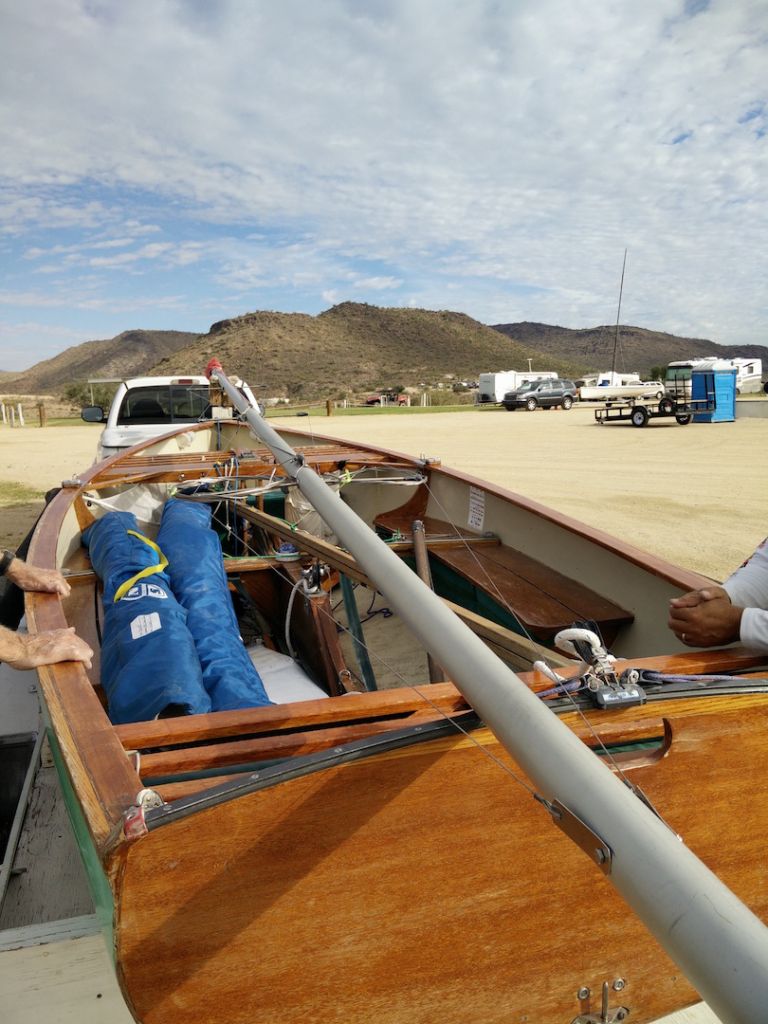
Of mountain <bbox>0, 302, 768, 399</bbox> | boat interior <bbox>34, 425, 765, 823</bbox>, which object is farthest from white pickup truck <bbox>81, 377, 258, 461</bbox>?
mountain <bbox>0, 302, 768, 399</bbox>

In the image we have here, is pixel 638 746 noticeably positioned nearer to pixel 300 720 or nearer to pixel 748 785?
pixel 748 785

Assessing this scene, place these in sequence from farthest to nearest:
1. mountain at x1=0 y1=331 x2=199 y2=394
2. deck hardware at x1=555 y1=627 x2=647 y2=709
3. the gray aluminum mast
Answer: mountain at x1=0 y1=331 x2=199 y2=394, deck hardware at x1=555 y1=627 x2=647 y2=709, the gray aluminum mast

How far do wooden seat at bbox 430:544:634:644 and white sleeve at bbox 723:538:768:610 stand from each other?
0.81 m

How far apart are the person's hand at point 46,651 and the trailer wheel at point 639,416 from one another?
21.9m

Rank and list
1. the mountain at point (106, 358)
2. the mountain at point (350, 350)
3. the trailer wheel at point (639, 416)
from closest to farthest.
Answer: the trailer wheel at point (639, 416) < the mountain at point (350, 350) < the mountain at point (106, 358)

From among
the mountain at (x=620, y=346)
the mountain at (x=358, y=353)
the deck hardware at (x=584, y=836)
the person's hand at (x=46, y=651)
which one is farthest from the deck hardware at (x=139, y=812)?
the mountain at (x=620, y=346)

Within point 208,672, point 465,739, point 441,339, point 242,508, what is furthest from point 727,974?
point 441,339

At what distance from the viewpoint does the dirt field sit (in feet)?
26.2

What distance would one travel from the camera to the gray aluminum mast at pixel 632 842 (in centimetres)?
76

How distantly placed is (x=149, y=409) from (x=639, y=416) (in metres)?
17.2

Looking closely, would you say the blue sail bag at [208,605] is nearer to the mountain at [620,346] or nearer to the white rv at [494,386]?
the white rv at [494,386]

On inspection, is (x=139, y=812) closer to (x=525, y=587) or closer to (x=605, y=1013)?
(x=605, y=1013)

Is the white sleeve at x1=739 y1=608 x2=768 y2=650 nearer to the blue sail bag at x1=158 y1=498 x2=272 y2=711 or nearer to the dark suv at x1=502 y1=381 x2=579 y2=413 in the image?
the blue sail bag at x1=158 y1=498 x2=272 y2=711

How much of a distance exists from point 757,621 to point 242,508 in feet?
12.3
